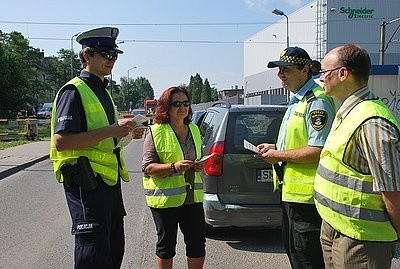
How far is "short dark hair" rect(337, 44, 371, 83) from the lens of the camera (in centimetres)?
243

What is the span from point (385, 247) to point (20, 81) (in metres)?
41.7

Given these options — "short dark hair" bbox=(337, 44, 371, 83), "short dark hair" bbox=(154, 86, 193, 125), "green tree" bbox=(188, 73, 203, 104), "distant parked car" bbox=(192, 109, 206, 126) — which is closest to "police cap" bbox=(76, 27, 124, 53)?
"short dark hair" bbox=(154, 86, 193, 125)

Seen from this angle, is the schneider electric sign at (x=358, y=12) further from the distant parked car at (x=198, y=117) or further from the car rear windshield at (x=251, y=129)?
the car rear windshield at (x=251, y=129)

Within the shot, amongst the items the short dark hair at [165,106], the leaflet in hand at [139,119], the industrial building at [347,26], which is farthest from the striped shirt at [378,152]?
the industrial building at [347,26]

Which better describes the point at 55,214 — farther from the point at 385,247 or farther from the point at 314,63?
the point at 385,247

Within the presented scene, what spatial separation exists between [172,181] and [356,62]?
1878mm

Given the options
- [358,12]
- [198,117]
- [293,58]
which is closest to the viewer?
[293,58]

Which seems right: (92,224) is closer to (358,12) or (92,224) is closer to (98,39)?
(98,39)

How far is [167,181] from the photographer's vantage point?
3775 mm

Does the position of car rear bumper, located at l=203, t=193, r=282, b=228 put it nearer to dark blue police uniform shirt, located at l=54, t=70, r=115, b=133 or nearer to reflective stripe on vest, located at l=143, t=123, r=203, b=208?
reflective stripe on vest, located at l=143, t=123, r=203, b=208

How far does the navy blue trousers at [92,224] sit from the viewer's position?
284 cm

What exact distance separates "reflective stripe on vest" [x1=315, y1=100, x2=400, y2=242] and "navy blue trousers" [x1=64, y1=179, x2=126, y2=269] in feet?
4.58

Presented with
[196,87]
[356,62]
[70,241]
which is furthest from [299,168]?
[196,87]

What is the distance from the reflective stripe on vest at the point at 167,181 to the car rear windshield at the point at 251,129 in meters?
1.43
